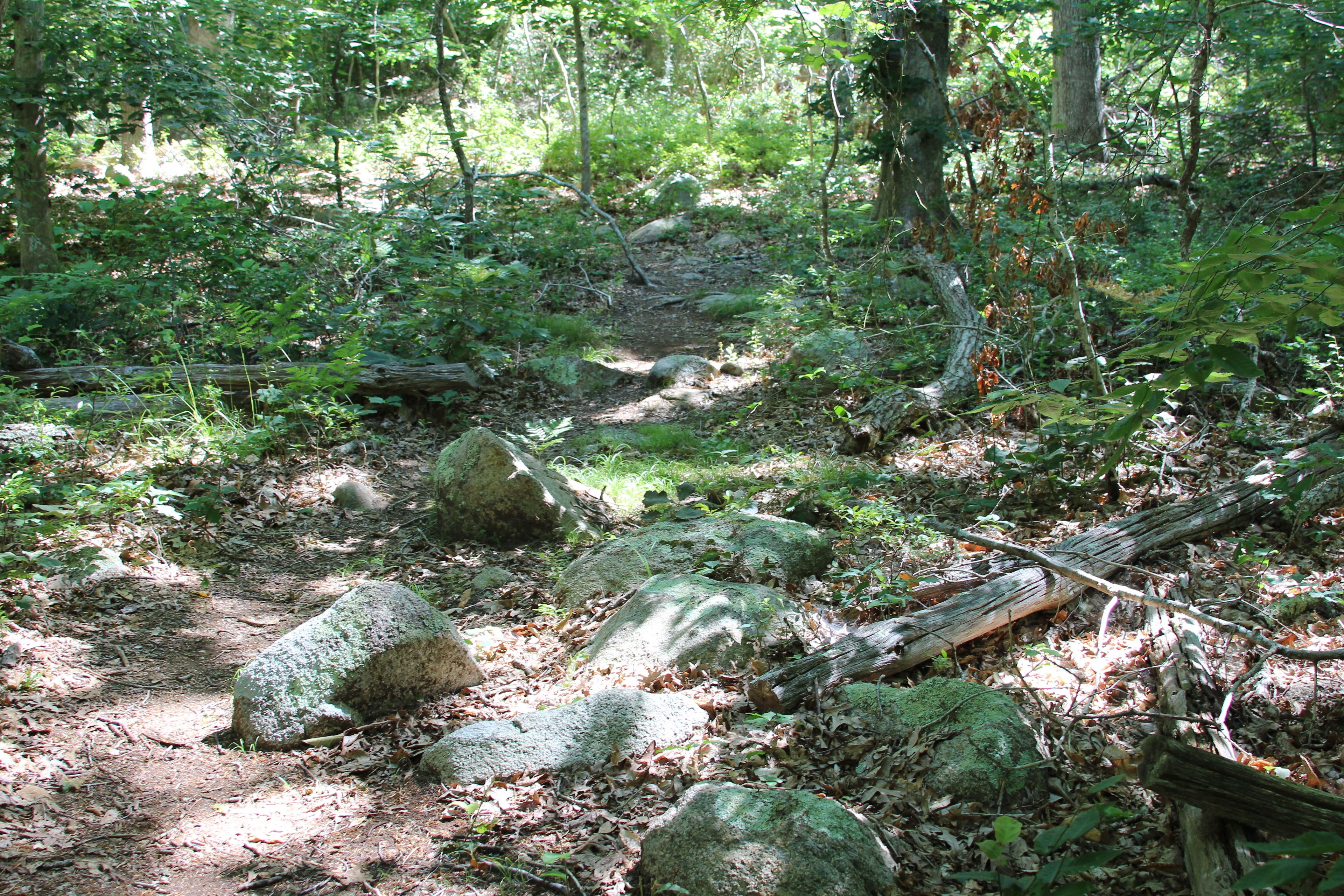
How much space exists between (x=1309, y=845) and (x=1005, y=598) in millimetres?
2436

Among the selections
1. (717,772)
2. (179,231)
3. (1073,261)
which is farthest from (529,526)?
(179,231)

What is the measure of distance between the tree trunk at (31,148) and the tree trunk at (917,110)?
838cm

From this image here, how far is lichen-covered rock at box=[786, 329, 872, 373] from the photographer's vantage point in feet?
25.4

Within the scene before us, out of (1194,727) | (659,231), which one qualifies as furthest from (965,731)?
(659,231)

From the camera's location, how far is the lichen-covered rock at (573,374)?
857 cm

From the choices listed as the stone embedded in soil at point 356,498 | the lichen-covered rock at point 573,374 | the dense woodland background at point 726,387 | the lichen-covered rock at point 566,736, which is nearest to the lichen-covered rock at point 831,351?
the dense woodland background at point 726,387

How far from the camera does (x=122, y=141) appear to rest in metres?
15.8

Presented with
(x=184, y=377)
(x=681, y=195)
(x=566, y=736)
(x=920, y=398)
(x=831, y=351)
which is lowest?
(x=566, y=736)

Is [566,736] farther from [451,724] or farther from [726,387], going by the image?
[726,387]

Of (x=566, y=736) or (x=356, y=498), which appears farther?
(x=356, y=498)

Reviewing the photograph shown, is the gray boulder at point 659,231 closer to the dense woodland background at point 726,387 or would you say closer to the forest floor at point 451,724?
the dense woodland background at point 726,387

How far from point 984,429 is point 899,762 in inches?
145

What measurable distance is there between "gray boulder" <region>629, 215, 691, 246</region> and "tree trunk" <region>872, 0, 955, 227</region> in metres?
5.00

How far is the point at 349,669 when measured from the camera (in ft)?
11.1
